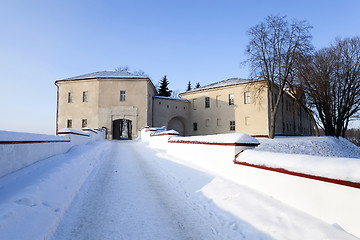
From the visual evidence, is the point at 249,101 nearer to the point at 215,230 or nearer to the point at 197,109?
the point at 197,109

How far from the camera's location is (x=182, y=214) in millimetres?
3811

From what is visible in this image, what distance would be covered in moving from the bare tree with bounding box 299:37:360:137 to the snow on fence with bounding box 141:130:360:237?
2150cm

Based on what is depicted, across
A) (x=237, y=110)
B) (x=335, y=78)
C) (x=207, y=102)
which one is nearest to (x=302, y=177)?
(x=335, y=78)

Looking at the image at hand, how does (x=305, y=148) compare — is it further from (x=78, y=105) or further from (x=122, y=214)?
(x=78, y=105)

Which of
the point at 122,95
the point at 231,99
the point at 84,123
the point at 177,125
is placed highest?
the point at 122,95

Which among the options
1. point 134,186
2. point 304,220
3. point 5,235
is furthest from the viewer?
point 134,186

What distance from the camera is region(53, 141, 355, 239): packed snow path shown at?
303cm

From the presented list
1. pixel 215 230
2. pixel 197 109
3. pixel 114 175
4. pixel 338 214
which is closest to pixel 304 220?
pixel 338 214

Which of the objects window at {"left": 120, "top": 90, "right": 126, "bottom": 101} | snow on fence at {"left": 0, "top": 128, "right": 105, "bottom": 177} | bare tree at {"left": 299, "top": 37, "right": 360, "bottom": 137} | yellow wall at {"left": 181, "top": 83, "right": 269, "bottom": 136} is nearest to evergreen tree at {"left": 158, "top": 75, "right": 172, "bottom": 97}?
yellow wall at {"left": 181, "top": 83, "right": 269, "bottom": 136}

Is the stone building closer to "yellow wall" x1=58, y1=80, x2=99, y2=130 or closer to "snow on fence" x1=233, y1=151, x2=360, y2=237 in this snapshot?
"yellow wall" x1=58, y1=80, x2=99, y2=130

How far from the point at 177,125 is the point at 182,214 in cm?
3217

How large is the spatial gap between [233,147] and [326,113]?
77.2 feet

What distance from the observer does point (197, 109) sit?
3481cm

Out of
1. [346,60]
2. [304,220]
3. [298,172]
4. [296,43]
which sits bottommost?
[304,220]
